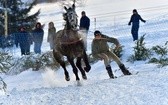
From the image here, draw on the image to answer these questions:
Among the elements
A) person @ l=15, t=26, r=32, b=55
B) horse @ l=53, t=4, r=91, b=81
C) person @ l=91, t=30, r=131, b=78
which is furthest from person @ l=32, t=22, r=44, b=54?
horse @ l=53, t=4, r=91, b=81

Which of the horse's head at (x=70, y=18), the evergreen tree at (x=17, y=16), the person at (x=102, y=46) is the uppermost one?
the horse's head at (x=70, y=18)

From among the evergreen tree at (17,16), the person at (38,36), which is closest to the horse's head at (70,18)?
the person at (38,36)

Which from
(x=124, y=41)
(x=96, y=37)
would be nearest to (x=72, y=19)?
(x=96, y=37)

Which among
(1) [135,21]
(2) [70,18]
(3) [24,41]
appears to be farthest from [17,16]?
(2) [70,18]

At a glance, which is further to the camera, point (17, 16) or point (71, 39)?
point (17, 16)

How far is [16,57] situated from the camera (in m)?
19.2

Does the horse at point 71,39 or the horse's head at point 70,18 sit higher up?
the horse's head at point 70,18

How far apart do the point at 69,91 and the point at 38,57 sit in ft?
26.8

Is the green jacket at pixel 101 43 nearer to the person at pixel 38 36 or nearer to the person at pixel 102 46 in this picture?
the person at pixel 102 46

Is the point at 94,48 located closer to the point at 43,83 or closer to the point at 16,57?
the point at 43,83

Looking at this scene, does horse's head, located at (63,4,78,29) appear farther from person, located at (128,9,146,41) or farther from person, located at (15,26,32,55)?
person, located at (128,9,146,41)

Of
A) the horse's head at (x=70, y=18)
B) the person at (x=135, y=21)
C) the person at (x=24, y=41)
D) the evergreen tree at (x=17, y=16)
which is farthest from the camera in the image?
the evergreen tree at (x=17, y=16)

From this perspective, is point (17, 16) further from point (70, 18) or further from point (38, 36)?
point (70, 18)

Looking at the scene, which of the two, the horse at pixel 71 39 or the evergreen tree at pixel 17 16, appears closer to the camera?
the horse at pixel 71 39
